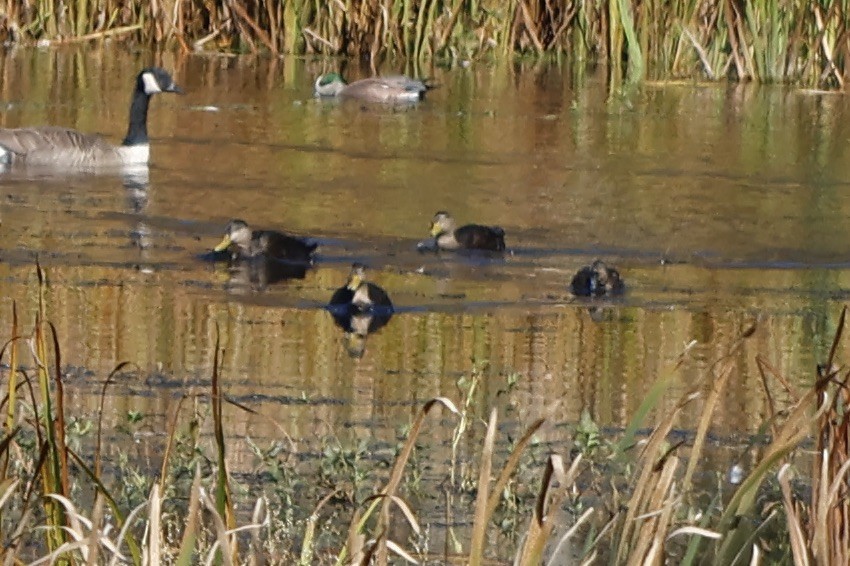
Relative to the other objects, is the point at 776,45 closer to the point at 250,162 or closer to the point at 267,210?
the point at 250,162

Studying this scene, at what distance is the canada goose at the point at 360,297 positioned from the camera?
8.75 m

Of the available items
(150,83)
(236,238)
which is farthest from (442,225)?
(150,83)

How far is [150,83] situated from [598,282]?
6.70m

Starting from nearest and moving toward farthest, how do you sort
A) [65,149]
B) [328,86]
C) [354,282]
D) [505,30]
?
[354,282]
[65,149]
[328,86]
[505,30]

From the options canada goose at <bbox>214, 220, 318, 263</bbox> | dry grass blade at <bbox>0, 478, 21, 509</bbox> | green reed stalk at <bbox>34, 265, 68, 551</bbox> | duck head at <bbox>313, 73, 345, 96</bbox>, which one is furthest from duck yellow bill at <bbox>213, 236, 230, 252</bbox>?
duck head at <bbox>313, 73, 345, 96</bbox>

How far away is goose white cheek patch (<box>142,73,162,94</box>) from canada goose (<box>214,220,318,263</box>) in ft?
15.9

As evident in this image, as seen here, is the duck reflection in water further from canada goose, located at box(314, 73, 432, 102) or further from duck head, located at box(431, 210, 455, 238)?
canada goose, located at box(314, 73, 432, 102)

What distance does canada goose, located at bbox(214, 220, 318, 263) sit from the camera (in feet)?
33.5

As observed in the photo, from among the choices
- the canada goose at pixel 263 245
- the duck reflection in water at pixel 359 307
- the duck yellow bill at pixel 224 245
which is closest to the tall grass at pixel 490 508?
the duck reflection in water at pixel 359 307

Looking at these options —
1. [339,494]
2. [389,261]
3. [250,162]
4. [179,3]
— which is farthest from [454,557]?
[179,3]

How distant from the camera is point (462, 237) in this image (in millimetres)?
10461

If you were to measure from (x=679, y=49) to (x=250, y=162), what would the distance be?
5.96 meters

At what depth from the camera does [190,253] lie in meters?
10.5

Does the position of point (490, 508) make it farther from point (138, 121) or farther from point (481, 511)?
point (138, 121)
